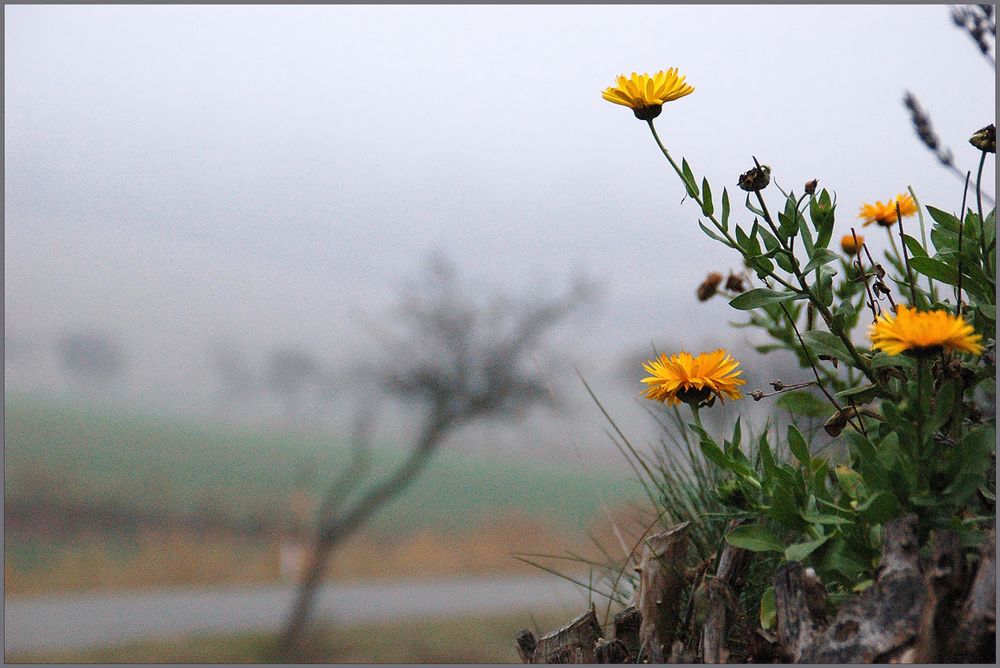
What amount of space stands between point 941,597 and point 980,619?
0.02m

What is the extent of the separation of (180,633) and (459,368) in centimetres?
94

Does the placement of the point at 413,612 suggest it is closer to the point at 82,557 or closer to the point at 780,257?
the point at 82,557

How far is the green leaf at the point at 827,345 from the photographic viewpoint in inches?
26.0

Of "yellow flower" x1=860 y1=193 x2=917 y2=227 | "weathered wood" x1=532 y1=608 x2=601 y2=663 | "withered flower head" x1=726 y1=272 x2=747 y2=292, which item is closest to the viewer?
"weathered wood" x1=532 y1=608 x2=601 y2=663

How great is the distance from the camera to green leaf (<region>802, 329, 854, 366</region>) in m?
0.66

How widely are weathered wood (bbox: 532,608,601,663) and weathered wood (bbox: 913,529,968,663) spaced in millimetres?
289

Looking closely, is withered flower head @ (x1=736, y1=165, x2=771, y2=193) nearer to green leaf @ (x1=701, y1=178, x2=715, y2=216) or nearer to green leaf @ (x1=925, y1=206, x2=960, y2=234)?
green leaf @ (x1=701, y1=178, x2=715, y2=216)

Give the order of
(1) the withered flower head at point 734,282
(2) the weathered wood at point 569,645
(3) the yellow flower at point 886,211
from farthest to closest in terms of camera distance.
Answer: (1) the withered flower head at point 734,282
(3) the yellow flower at point 886,211
(2) the weathered wood at point 569,645

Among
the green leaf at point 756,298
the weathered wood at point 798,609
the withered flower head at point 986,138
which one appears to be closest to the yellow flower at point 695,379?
the green leaf at point 756,298

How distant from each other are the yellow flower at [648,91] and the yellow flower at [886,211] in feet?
1.02

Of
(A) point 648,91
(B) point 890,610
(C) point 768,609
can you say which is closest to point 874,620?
(B) point 890,610

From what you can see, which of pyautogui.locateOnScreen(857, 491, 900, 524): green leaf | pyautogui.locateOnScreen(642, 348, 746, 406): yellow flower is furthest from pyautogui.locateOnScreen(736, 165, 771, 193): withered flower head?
pyautogui.locateOnScreen(857, 491, 900, 524): green leaf

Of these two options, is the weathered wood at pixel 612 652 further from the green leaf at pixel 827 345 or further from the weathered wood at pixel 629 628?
the green leaf at pixel 827 345

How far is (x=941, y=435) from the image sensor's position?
634 mm
